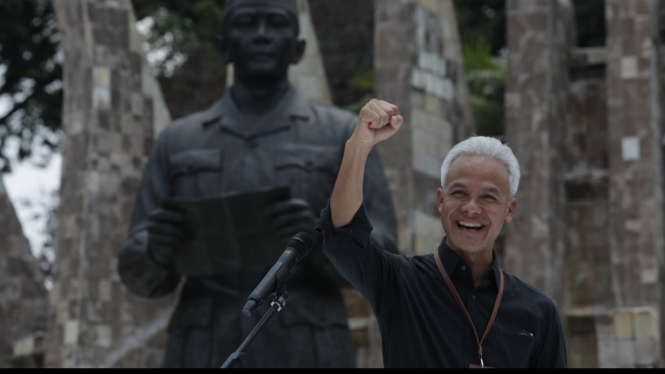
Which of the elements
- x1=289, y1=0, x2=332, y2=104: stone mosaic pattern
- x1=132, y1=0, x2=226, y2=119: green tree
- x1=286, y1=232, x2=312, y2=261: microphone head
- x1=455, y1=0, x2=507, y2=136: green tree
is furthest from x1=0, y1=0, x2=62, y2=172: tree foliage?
x1=286, y1=232, x2=312, y2=261: microphone head

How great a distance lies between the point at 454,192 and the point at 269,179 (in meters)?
3.47

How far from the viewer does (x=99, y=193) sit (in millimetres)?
10109

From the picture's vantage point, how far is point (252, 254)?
22.6 ft

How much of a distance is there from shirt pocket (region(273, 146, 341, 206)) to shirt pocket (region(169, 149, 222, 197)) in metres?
0.33

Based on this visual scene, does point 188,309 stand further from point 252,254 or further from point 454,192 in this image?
point 454,192

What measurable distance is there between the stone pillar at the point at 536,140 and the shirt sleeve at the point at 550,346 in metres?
6.47

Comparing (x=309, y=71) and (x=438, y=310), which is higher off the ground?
(x=438, y=310)

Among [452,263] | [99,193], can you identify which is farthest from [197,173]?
[452,263]

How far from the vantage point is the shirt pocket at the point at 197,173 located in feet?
23.6

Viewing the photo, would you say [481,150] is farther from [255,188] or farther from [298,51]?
[298,51]

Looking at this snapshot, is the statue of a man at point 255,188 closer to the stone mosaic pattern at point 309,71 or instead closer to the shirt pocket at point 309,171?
the shirt pocket at point 309,171

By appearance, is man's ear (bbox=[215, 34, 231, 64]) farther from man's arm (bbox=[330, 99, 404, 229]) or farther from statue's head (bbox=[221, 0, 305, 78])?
man's arm (bbox=[330, 99, 404, 229])

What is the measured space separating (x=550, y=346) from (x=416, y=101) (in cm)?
663

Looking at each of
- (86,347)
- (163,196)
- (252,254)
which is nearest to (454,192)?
(252,254)
